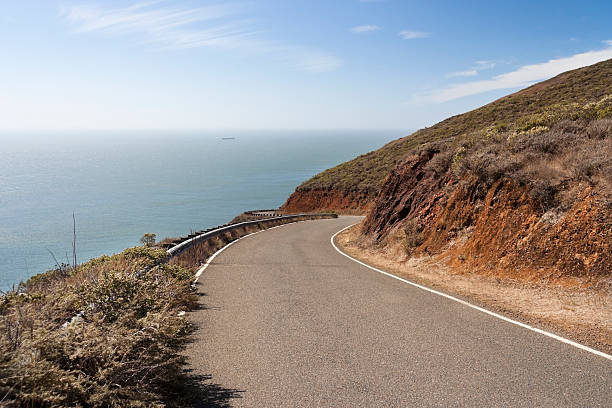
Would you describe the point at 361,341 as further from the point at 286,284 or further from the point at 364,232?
the point at 364,232

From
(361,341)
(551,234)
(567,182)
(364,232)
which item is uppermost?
(567,182)

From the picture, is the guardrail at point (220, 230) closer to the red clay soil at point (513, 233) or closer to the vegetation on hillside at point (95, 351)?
the vegetation on hillside at point (95, 351)

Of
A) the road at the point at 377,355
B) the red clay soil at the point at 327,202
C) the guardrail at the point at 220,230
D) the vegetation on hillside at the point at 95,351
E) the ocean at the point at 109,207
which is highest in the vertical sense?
the vegetation on hillside at the point at 95,351

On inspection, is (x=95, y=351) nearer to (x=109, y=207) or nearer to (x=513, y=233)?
(x=513, y=233)

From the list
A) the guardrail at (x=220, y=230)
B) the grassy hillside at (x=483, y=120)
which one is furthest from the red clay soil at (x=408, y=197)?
the grassy hillside at (x=483, y=120)

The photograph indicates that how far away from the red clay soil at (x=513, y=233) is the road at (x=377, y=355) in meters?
2.31

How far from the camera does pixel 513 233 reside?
10375 mm

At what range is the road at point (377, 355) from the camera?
421 centimetres

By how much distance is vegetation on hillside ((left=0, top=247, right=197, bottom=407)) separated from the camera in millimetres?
Result: 3176

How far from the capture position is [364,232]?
819 inches

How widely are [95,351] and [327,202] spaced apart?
159ft

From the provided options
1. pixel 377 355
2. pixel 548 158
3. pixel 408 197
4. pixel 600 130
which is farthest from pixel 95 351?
pixel 408 197

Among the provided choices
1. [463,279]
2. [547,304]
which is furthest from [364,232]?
[547,304]

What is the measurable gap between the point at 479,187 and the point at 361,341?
850cm
